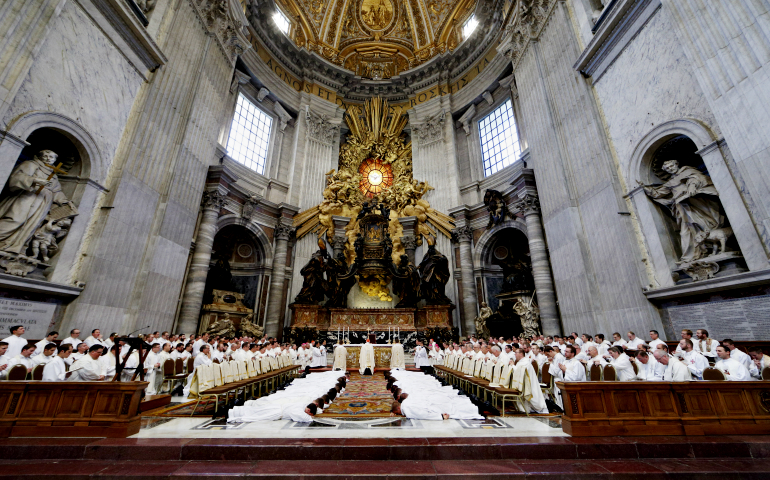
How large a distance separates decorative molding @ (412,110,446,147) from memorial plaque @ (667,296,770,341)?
1250 cm

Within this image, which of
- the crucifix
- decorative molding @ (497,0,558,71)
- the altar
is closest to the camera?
the crucifix

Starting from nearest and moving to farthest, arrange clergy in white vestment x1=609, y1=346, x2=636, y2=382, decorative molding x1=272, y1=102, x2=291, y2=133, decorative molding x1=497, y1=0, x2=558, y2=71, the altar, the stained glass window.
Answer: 1. clergy in white vestment x1=609, y1=346, x2=636, y2=382
2. the altar
3. decorative molding x1=497, y1=0, x2=558, y2=71
4. decorative molding x1=272, y1=102, x2=291, y2=133
5. the stained glass window

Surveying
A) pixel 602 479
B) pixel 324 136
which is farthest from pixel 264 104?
pixel 602 479

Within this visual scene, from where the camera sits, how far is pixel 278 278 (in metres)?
12.9

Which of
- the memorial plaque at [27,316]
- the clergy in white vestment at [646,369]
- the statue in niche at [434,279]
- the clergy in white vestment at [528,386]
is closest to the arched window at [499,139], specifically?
the statue in niche at [434,279]

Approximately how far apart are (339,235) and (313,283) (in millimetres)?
3327

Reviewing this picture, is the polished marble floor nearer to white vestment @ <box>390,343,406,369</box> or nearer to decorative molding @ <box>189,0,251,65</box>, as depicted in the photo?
white vestment @ <box>390,343,406,369</box>

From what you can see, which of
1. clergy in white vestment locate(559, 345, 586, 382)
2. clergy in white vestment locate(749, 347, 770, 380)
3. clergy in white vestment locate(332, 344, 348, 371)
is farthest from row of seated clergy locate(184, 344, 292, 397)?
clergy in white vestment locate(749, 347, 770, 380)

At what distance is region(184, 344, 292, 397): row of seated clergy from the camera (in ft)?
15.1

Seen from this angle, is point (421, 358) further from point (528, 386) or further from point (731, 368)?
point (731, 368)

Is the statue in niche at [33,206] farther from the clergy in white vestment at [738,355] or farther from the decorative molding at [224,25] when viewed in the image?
the clergy in white vestment at [738,355]

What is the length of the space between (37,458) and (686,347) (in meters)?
7.61

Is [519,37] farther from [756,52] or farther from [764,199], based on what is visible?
[764,199]

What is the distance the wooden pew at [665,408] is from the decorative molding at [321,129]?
50.9ft
